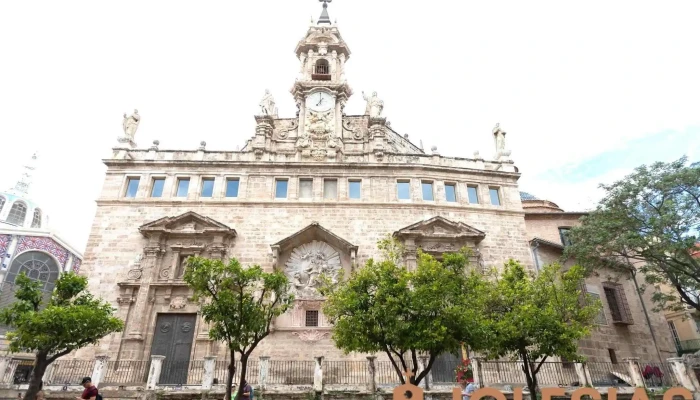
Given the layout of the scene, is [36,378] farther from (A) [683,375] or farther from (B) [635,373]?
(A) [683,375]

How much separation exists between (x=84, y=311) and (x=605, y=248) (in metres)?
21.4

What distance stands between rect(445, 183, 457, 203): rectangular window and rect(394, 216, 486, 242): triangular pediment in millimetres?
1924

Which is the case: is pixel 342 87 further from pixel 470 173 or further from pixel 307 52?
pixel 470 173

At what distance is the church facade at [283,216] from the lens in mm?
19469

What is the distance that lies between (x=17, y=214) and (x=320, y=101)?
31900mm

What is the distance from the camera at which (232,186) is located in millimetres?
23141

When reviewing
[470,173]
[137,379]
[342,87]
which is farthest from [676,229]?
[137,379]

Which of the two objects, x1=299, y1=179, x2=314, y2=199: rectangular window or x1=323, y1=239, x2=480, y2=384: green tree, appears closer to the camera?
x1=323, y1=239, x2=480, y2=384: green tree

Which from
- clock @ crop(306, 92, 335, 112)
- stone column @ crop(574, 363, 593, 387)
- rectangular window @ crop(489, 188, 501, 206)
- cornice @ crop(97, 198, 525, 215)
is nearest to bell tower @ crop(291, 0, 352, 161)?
clock @ crop(306, 92, 335, 112)

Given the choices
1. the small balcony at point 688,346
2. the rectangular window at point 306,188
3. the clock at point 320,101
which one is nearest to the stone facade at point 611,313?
the small balcony at point 688,346

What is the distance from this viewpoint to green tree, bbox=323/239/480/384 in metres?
12.1

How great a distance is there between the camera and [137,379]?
56.5 ft

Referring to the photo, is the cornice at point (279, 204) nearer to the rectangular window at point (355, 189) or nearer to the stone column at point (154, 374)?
the rectangular window at point (355, 189)

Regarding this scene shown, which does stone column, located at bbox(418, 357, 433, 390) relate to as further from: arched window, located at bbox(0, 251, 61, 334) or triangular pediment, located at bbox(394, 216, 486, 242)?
arched window, located at bbox(0, 251, 61, 334)
